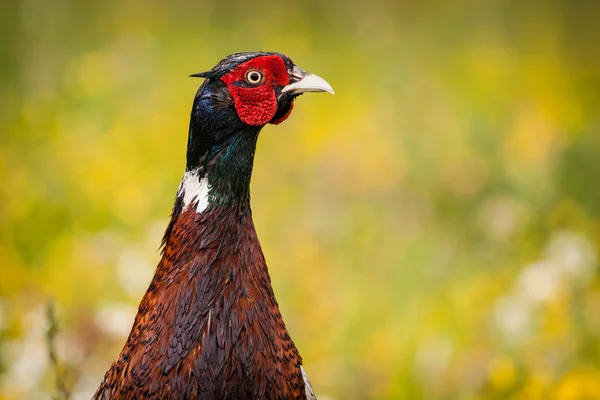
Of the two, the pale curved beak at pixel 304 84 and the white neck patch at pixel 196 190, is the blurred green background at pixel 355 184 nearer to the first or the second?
the white neck patch at pixel 196 190

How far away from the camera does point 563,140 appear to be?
6148mm

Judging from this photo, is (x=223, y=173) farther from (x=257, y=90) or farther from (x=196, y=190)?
(x=257, y=90)

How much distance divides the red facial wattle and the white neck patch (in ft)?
0.74

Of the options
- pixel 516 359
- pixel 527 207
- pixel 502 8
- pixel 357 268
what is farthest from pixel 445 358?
pixel 502 8

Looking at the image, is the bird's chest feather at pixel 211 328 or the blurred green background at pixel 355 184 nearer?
the bird's chest feather at pixel 211 328

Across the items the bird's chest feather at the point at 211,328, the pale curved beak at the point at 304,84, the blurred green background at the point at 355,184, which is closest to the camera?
the bird's chest feather at the point at 211,328

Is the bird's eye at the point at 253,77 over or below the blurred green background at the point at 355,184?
below

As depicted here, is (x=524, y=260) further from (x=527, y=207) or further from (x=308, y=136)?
(x=308, y=136)

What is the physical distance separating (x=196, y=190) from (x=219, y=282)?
29 cm

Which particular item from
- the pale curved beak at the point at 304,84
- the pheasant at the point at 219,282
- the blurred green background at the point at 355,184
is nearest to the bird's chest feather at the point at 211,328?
the pheasant at the point at 219,282

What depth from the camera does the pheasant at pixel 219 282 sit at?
240 cm

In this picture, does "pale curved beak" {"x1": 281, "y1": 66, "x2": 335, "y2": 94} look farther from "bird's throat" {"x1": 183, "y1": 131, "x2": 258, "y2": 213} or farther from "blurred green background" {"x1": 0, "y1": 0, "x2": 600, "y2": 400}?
"blurred green background" {"x1": 0, "y1": 0, "x2": 600, "y2": 400}

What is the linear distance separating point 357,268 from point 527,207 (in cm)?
124

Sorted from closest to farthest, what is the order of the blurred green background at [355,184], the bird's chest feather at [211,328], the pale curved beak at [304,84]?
the bird's chest feather at [211,328]
the pale curved beak at [304,84]
the blurred green background at [355,184]
